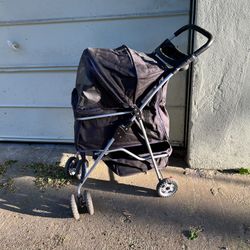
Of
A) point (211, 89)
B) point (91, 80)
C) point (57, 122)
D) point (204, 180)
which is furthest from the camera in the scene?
point (57, 122)

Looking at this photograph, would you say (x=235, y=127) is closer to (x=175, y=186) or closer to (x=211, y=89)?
(x=211, y=89)

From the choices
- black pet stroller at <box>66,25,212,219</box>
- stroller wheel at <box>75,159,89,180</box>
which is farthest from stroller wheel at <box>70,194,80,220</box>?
stroller wheel at <box>75,159,89,180</box>

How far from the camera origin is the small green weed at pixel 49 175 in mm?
3008

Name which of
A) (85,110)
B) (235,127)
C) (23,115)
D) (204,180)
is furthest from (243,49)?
(23,115)

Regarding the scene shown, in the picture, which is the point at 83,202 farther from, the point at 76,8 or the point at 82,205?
the point at 76,8

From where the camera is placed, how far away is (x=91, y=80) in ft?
7.46

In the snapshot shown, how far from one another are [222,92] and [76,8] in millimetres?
1562

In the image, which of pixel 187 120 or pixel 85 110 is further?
pixel 187 120

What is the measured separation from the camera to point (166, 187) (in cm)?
271

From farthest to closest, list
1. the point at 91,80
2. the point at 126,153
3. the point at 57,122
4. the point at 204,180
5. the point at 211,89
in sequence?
the point at 57,122 → the point at 204,180 → the point at 211,89 → the point at 126,153 → the point at 91,80

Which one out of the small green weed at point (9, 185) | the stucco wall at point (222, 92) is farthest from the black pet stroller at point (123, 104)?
the small green weed at point (9, 185)

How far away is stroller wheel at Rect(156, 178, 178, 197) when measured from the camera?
267 cm

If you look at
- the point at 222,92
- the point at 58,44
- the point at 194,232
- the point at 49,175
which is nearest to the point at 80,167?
the point at 49,175

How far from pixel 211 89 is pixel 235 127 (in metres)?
0.42
